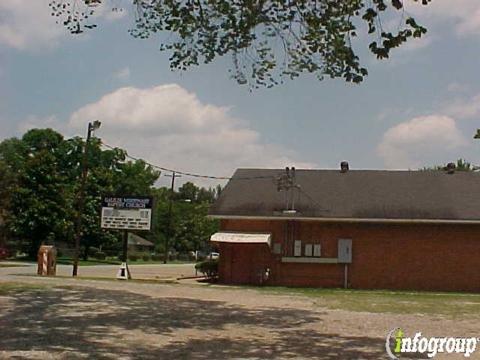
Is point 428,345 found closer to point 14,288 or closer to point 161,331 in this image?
point 161,331

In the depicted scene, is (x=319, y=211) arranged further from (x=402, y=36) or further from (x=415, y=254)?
(x=402, y=36)

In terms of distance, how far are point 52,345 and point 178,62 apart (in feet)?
20.4

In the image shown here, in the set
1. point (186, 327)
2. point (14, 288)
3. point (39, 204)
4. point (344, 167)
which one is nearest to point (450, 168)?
point (344, 167)

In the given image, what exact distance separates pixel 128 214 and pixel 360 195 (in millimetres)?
11579

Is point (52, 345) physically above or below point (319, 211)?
below

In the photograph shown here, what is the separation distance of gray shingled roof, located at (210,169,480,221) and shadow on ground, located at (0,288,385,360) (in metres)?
16.1

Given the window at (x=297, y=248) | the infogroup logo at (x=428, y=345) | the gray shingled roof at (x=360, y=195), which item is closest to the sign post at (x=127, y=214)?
the gray shingled roof at (x=360, y=195)

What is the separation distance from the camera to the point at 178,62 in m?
14.2

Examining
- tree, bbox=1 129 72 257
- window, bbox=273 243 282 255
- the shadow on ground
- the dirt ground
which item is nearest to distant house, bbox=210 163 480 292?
window, bbox=273 243 282 255

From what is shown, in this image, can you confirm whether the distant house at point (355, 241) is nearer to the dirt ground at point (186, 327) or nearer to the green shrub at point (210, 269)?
the green shrub at point (210, 269)

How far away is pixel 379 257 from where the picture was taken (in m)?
33.5

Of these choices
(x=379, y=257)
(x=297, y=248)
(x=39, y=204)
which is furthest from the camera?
(x=39, y=204)

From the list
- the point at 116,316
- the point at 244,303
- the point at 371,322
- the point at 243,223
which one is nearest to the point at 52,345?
the point at 116,316

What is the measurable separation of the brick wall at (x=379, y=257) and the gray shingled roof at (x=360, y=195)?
60cm
